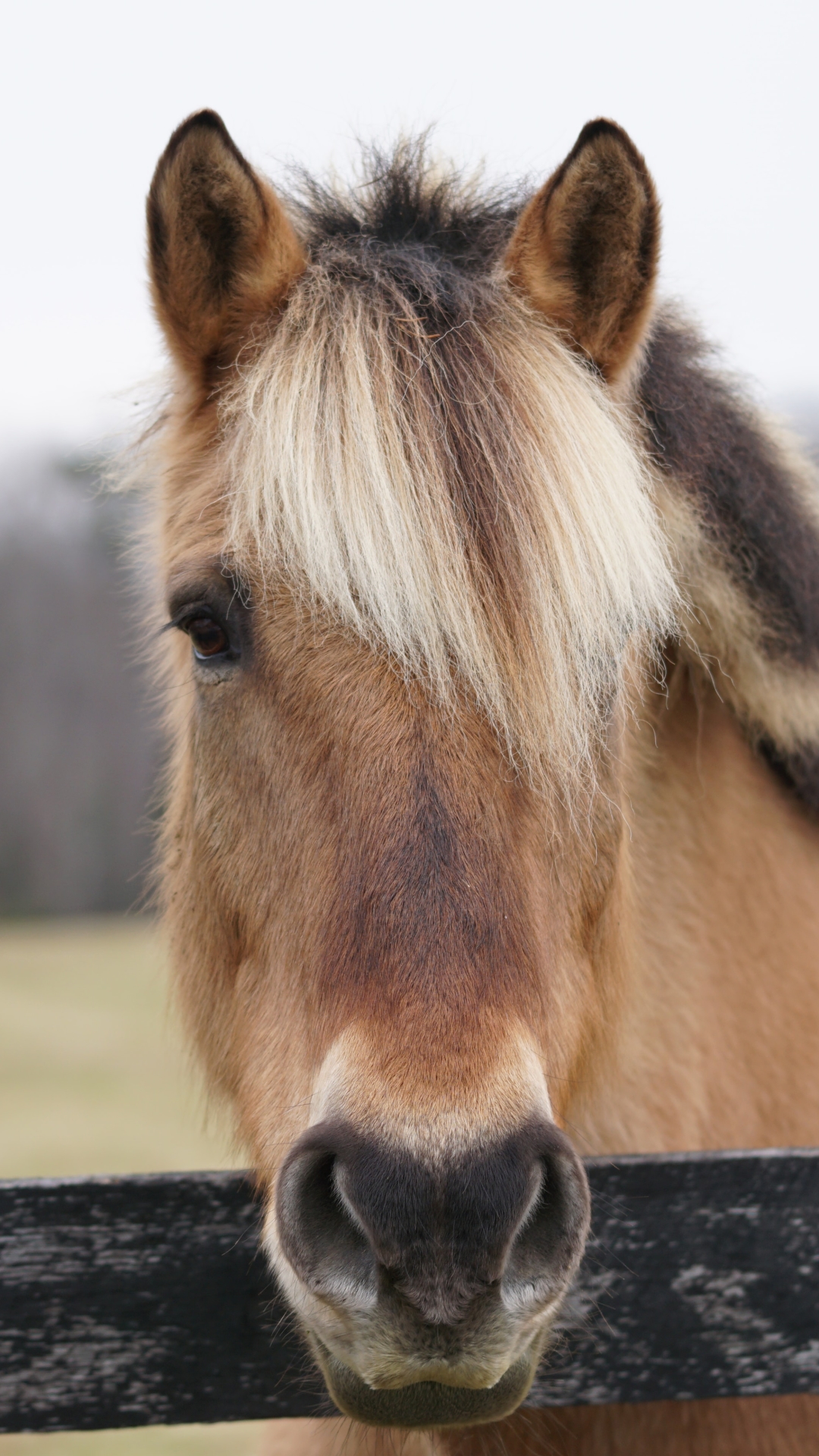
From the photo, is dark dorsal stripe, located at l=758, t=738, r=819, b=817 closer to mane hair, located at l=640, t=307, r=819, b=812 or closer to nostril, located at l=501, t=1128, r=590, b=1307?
mane hair, located at l=640, t=307, r=819, b=812

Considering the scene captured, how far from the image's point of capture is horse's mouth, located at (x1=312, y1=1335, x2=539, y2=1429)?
4.78ft

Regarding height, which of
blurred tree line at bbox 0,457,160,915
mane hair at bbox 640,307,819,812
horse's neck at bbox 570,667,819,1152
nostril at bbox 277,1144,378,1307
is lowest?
blurred tree line at bbox 0,457,160,915

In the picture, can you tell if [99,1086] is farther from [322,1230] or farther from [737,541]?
[322,1230]

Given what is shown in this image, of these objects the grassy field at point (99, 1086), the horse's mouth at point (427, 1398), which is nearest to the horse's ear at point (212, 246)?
the grassy field at point (99, 1086)

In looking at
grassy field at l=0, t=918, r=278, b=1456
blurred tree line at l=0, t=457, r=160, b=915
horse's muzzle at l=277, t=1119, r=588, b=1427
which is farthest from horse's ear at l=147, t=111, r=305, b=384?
blurred tree line at l=0, t=457, r=160, b=915

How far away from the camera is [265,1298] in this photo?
1827 mm

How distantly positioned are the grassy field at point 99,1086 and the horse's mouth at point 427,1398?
1.03m

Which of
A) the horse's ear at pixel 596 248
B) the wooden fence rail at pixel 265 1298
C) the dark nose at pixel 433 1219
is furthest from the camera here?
the horse's ear at pixel 596 248

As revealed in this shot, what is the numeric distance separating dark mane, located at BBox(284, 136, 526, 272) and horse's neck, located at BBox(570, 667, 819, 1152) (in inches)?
44.5

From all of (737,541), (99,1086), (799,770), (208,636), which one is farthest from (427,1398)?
(99,1086)

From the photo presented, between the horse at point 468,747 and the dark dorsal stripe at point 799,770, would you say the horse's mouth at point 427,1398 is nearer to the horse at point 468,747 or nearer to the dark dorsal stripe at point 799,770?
the horse at point 468,747

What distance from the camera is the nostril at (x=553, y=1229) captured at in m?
1.43

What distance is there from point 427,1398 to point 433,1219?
0.34 metres

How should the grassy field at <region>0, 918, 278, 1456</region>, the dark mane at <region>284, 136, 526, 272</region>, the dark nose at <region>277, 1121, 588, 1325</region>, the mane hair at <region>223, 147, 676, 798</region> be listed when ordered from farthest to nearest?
the grassy field at <region>0, 918, 278, 1456</region> < the dark mane at <region>284, 136, 526, 272</region> < the mane hair at <region>223, 147, 676, 798</region> < the dark nose at <region>277, 1121, 588, 1325</region>
